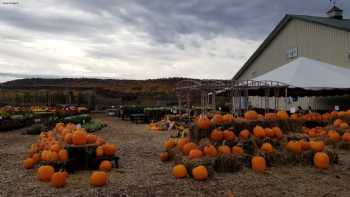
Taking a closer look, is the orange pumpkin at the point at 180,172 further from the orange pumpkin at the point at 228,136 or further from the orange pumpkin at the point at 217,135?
the orange pumpkin at the point at 228,136

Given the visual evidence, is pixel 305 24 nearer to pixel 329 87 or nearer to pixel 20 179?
pixel 329 87

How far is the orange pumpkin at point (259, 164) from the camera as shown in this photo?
5.38m

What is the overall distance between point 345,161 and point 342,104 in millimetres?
11773

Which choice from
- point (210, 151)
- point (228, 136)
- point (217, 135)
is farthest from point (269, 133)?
point (210, 151)

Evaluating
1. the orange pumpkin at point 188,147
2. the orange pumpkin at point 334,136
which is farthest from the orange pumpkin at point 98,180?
the orange pumpkin at point 334,136

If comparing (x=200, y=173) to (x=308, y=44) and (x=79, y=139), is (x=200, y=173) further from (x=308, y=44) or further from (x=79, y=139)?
(x=308, y=44)

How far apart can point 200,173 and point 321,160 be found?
2162 millimetres

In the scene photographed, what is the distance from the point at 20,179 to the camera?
206 inches

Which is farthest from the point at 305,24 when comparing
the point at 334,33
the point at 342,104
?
the point at 342,104

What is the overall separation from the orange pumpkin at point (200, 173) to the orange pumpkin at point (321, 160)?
6.66ft

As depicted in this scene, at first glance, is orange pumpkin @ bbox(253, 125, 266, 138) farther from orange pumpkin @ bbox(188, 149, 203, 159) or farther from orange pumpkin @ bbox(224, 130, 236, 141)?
orange pumpkin @ bbox(188, 149, 203, 159)

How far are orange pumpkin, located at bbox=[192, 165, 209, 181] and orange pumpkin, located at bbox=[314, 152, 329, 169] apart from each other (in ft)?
6.66

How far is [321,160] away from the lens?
5652 mm

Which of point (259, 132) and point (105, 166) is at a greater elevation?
point (259, 132)
